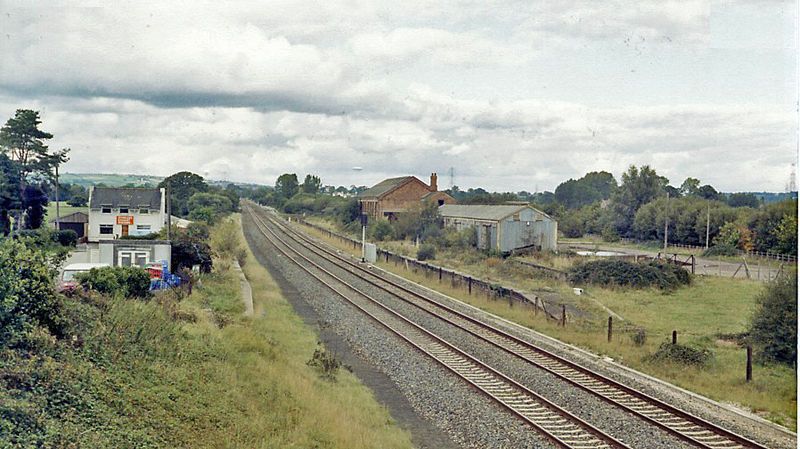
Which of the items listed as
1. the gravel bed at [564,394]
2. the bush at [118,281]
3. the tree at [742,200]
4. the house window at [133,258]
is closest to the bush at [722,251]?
Answer: the gravel bed at [564,394]

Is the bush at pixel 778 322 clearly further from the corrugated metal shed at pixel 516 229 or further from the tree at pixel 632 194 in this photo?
the tree at pixel 632 194

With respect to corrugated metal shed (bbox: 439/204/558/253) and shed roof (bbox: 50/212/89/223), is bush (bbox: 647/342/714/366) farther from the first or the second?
shed roof (bbox: 50/212/89/223)

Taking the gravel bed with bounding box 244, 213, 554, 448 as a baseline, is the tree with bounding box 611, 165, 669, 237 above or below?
above

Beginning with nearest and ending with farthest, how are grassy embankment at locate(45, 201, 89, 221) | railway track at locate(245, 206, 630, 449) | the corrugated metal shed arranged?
railway track at locate(245, 206, 630, 449)
the corrugated metal shed
grassy embankment at locate(45, 201, 89, 221)

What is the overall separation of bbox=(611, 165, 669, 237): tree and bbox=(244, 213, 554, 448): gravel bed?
6102cm

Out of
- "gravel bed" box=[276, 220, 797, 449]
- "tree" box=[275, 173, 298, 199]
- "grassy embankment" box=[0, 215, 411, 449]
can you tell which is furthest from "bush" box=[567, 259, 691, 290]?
"tree" box=[275, 173, 298, 199]

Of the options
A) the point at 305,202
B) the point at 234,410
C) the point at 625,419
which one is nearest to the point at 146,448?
the point at 234,410

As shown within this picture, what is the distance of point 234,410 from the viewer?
1130 centimetres

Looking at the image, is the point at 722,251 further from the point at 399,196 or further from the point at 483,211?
the point at 399,196

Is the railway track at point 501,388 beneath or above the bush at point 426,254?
beneath

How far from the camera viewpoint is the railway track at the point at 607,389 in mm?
12102

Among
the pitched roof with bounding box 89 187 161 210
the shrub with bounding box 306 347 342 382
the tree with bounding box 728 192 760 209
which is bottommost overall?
the shrub with bounding box 306 347 342 382

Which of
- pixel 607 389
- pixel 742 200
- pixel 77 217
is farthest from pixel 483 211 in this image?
pixel 742 200

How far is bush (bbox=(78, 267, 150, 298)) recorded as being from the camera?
1730 cm
